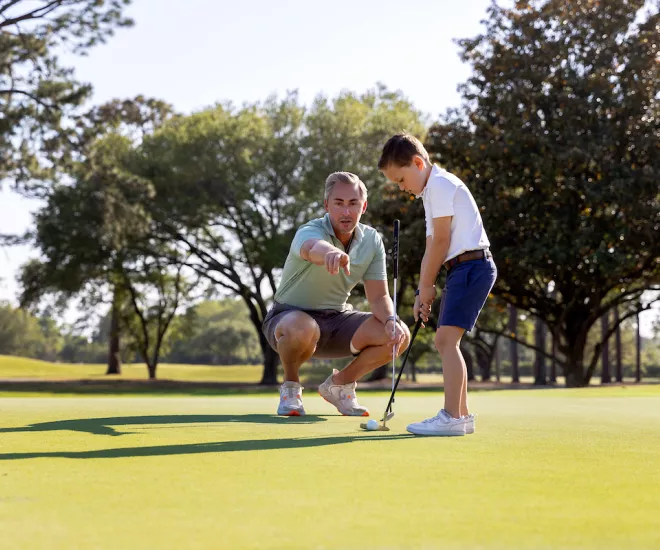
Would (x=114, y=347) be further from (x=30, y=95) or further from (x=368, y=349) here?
(x=368, y=349)

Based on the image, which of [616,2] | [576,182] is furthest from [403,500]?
[616,2]

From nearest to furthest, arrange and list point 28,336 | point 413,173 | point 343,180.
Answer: point 413,173 → point 343,180 → point 28,336

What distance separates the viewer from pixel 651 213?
25.9 m

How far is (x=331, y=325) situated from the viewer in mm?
7133

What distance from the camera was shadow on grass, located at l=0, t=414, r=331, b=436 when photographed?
217 inches

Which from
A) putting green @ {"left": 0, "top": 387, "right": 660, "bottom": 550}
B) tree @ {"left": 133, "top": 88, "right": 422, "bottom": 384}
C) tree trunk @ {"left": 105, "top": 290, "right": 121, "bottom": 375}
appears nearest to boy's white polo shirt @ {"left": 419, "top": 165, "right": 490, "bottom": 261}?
putting green @ {"left": 0, "top": 387, "right": 660, "bottom": 550}

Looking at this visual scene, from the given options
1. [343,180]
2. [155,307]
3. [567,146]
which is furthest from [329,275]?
[155,307]

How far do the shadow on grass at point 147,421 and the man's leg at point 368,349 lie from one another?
1.30ft

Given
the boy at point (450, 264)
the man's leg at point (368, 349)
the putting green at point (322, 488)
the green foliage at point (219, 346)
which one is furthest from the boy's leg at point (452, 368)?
the green foliage at point (219, 346)

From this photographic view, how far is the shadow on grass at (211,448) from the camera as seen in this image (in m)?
4.14

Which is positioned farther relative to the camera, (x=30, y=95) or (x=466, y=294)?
(x=30, y=95)

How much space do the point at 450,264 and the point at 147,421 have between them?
2412 millimetres

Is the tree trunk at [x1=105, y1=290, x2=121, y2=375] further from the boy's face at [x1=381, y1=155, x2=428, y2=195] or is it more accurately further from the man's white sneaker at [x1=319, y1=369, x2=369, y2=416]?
the boy's face at [x1=381, y1=155, x2=428, y2=195]

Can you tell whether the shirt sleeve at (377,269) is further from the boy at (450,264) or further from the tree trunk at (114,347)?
the tree trunk at (114,347)
